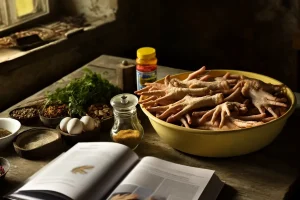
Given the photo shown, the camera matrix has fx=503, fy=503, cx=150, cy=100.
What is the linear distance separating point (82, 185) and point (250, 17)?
1.80m

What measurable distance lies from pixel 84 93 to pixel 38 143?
23 cm

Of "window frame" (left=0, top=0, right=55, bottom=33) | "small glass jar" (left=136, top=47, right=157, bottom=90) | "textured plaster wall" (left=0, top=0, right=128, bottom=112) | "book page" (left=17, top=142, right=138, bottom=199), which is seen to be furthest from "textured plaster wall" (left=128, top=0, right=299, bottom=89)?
"book page" (left=17, top=142, right=138, bottom=199)

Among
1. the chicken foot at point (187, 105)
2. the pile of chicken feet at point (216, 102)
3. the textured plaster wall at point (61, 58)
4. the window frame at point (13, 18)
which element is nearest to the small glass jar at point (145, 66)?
the pile of chicken feet at point (216, 102)

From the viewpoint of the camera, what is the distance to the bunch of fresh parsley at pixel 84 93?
147 cm

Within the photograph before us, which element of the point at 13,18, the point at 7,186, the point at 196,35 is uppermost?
the point at 13,18

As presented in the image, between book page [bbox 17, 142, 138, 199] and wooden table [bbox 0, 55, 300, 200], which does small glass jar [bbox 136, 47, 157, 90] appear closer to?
wooden table [bbox 0, 55, 300, 200]

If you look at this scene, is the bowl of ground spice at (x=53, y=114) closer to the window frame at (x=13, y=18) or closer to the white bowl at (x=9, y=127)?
the white bowl at (x=9, y=127)

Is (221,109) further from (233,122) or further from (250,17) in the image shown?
(250,17)

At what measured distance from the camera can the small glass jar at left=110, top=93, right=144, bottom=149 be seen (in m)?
1.32

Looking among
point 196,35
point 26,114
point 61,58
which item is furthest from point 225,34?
point 26,114

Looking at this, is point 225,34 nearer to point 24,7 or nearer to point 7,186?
point 24,7

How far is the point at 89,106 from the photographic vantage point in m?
1.49

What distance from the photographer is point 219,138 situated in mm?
1206

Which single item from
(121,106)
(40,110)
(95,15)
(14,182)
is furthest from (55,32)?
(14,182)
